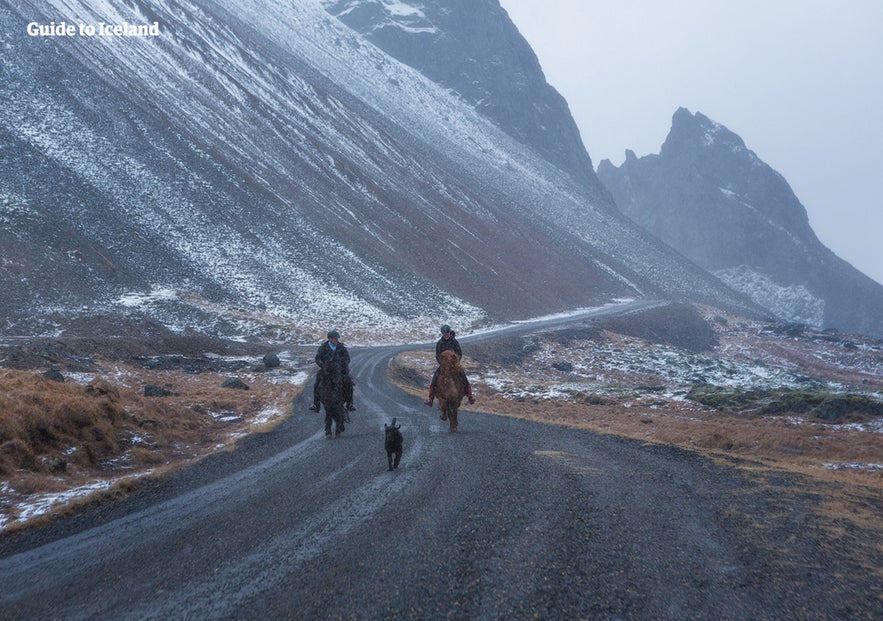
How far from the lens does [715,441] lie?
12.7 m

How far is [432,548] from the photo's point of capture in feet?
18.2

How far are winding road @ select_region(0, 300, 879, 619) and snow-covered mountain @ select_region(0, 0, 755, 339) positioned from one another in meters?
26.2

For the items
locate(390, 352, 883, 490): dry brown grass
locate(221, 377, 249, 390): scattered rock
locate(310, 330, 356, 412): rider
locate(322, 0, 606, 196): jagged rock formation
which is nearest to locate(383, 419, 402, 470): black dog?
locate(310, 330, 356, 412): rider

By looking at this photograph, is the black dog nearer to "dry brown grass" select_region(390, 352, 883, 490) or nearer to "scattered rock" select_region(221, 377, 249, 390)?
"dry brown grass" select_region(390, 352, 883, 490)

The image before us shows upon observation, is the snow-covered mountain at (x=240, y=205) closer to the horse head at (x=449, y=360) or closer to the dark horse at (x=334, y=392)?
the dark horse at (x=334, y=392)

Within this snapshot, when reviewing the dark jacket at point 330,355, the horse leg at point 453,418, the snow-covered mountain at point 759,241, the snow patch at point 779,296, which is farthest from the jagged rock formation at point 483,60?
the dark jacket at point 330,355

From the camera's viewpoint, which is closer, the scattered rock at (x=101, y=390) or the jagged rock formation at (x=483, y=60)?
the scattered rock at (x=101, y=390)

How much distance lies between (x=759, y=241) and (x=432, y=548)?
201m

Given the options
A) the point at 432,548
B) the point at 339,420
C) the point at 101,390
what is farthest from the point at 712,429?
the point at 101,390

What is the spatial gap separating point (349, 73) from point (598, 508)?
134 metres

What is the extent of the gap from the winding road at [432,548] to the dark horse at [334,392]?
10.6ft

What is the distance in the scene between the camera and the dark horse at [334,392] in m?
12.8

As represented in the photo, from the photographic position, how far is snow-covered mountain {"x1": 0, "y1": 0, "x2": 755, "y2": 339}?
38344mm

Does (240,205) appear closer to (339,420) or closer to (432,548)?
(339,420)
